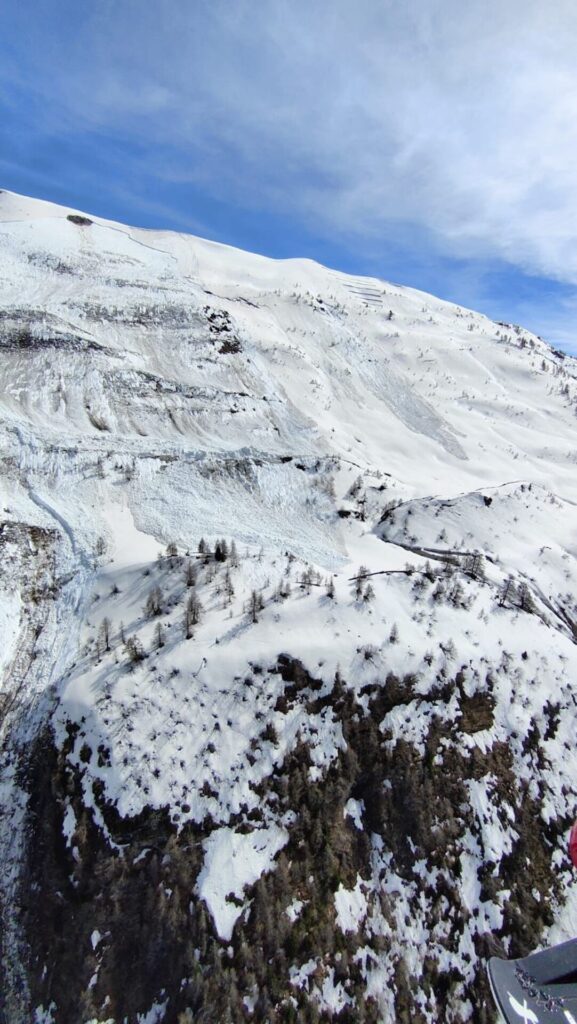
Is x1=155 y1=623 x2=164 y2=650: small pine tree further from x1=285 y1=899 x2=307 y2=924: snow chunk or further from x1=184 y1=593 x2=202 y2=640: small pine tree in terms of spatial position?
x1=285 y1=899 x2=307 y2=924: snow chunk

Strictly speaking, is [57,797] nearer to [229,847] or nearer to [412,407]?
[229,847]

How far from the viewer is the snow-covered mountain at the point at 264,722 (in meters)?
10.0

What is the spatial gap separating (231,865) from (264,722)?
3313 mm

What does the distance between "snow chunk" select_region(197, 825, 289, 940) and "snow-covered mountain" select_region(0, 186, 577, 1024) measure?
48 mm

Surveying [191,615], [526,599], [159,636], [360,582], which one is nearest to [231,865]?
[159,636]

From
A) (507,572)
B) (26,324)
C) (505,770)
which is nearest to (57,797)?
(505,770)

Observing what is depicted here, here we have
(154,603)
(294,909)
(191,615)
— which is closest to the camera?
(294,909)

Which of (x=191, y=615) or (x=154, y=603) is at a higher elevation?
(x=191, y=615)

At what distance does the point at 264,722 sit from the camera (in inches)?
517

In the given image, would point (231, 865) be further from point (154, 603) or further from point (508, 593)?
point (508, 593)

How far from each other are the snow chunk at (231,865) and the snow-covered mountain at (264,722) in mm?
48

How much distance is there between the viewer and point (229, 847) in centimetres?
1106

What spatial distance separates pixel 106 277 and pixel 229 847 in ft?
152

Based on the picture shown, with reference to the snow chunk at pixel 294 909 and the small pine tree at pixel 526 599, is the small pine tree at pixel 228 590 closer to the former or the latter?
the snow chunk at pixel 294 909
